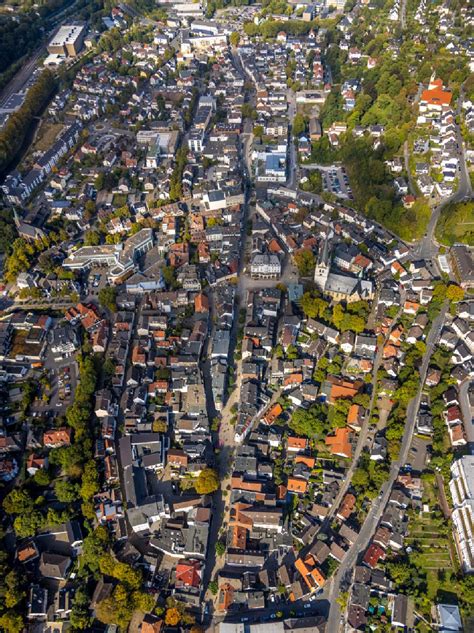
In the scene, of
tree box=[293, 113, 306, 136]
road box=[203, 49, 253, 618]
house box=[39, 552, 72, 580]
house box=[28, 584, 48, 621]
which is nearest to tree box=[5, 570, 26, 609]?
house box=[28, 584, 48, 621]

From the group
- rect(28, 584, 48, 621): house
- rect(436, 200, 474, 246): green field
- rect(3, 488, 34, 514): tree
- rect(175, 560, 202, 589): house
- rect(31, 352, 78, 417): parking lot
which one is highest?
rect(436, 200, 474, 246): green field

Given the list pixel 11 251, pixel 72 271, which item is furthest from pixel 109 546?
pixel 11 251

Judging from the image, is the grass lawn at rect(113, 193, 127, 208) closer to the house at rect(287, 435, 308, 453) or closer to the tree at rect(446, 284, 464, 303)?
the house at rect(287, 435, 308, 453)

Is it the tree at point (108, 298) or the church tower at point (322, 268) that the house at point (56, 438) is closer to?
the tree at point (108, 298)

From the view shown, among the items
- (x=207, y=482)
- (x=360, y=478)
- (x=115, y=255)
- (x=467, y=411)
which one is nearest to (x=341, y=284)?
(x=467, y=411)

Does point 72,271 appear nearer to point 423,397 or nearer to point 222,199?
point 222,199

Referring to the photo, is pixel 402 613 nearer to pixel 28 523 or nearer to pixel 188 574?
pixel 188 574
